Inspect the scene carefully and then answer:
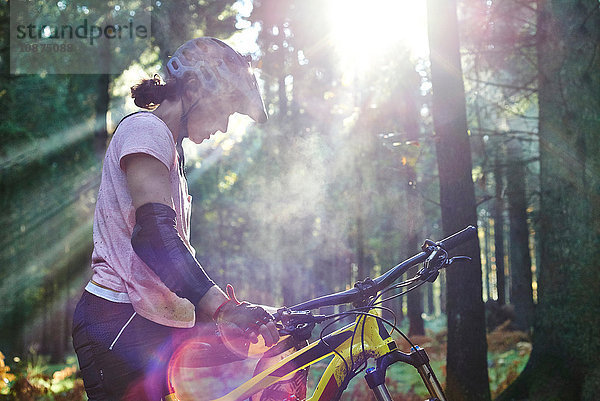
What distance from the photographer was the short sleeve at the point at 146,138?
235cm

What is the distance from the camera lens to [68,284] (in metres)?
21.4

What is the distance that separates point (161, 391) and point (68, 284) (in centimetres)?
2091

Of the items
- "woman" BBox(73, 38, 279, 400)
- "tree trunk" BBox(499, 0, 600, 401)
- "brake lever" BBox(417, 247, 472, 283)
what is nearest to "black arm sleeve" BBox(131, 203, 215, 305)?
"woman" BBox(73, 38, 279, 400)

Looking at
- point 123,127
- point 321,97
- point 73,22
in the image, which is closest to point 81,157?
point 73,22

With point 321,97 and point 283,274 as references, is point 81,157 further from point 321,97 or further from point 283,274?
point 283,274

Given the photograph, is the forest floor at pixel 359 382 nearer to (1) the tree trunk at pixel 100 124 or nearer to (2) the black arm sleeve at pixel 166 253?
(2) the black arm sleeve at pixel 166 253

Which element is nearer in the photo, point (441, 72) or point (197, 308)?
point (197, 308)

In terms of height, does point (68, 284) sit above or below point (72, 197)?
below

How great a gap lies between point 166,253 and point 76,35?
15.2 metres

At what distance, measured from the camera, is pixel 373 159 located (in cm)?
1602

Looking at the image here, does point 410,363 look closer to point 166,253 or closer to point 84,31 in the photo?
point 166,253

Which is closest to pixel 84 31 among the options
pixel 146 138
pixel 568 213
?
pixel 568 213

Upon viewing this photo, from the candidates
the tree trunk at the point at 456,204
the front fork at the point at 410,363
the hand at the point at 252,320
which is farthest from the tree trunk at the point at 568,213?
the hand at the point at 252,320

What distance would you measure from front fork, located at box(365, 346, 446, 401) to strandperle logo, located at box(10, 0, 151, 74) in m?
13.2
